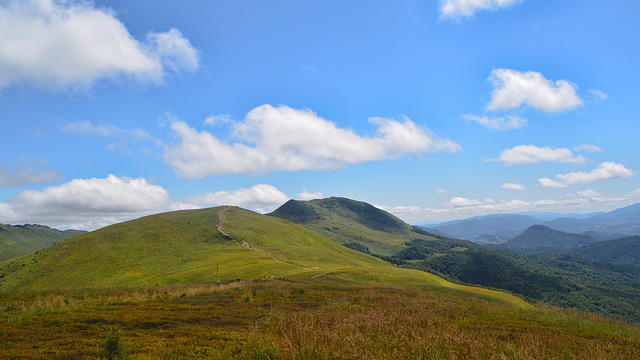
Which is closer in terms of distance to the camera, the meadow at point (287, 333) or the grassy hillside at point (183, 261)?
the meadow at point (287, 333)

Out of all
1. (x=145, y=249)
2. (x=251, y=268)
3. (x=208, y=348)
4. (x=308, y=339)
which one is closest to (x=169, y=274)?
(x=251, y=268)

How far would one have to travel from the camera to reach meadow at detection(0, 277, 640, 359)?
6547mm

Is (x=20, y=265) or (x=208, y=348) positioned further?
(x=20, y=265)

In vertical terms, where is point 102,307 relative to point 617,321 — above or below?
above

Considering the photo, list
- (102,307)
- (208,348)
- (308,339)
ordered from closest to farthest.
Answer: (308,339), (208,348), (102,307)

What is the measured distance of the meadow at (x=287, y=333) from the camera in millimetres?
6547

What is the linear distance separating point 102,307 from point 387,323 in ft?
54.9

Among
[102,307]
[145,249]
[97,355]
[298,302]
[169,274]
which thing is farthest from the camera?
[145,249]

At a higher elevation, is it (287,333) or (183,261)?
(287,333)

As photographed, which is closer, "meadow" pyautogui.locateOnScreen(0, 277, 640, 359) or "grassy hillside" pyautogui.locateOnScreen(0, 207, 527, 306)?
"meadow" pyautogui.locateOnScreen(0, 277, 640, 359)

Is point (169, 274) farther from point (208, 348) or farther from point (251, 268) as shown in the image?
point (208, 348)

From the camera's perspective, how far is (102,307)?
16422 millimetres

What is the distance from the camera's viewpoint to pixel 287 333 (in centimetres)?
786

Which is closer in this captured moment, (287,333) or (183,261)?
(287,333)
